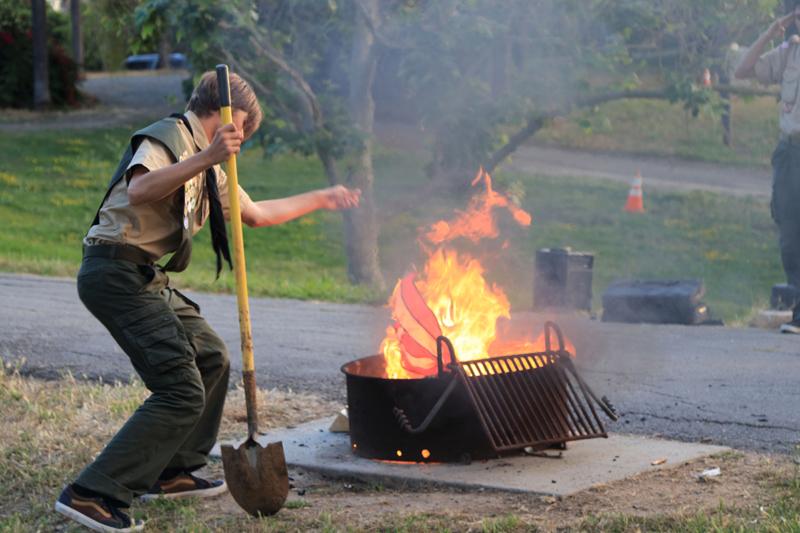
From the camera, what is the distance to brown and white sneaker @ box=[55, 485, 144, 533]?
4.59m

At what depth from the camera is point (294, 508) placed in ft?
16.0

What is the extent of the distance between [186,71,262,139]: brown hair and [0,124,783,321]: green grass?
7.71 meters

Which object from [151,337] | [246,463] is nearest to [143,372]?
[151,337]

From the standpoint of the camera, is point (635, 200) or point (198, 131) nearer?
point (198, 131)

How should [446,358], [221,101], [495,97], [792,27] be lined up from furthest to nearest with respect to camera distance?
[495,97] < [792,27] < [446,358] < [221,101]

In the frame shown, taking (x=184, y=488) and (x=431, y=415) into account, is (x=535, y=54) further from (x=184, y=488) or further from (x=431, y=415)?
(x=184, y=488)

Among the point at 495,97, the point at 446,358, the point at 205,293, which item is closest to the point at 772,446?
the point at 446,358

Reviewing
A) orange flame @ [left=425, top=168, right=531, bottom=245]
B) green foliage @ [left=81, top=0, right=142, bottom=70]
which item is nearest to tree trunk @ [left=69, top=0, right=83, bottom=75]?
A: green foliage @ [left=81, top=0, right=142, bottom=70]

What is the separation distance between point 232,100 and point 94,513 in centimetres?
163

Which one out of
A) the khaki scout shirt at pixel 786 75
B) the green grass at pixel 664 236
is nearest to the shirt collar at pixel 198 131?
the khaki scout shirt at pixel 786 75

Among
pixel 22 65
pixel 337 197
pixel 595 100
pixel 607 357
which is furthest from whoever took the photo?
pixel 22 65

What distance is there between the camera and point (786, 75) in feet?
29.8

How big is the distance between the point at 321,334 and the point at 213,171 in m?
4.65

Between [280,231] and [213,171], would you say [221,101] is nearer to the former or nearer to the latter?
[213,171]
